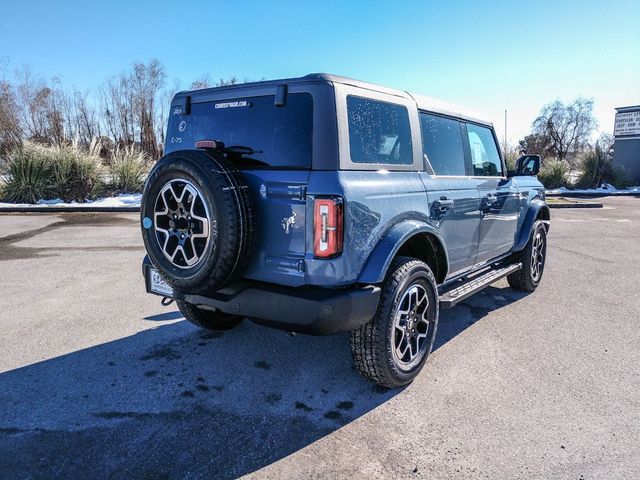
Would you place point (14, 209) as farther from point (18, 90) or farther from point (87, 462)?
point (18, 90)

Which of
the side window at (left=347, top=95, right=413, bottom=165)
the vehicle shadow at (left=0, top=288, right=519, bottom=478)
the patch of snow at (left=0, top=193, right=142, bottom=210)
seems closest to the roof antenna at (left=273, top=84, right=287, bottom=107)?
the side window at (left=347, top=95, right=413, bottom=165)

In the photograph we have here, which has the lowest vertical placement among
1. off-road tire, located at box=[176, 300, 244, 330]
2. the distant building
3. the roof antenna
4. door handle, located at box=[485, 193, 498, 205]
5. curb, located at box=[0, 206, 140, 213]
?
off-road tire, located at box=[176, 300, 244, 330]

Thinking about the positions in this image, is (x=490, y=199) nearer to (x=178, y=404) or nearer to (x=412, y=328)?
(x=412, y=328)

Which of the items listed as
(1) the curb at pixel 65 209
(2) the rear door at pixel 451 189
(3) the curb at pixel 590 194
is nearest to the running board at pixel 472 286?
(2) the rear door at pixel 451 189

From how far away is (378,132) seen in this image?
3098 millimetres

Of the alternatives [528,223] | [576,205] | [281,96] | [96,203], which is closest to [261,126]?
[281,96]

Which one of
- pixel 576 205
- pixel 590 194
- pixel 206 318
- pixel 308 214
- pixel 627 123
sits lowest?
pixel 206 318

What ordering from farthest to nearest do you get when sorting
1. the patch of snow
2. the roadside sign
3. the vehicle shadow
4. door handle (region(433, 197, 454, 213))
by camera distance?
the roadside sign < the patch of snow < door handle (region(433, 197, 454, 213)) < the vehicle shadow

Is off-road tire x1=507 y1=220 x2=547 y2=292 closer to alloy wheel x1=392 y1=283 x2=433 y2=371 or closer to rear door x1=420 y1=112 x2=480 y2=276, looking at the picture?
rear door x1=420 y1=112 x2=480 y2=276

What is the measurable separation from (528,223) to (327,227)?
363 cm

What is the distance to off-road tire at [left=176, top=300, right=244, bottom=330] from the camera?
3.84 meters

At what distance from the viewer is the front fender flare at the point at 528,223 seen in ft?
17.0

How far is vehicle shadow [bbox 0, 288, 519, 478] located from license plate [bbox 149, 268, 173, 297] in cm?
61

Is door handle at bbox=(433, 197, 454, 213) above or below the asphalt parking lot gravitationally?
above
